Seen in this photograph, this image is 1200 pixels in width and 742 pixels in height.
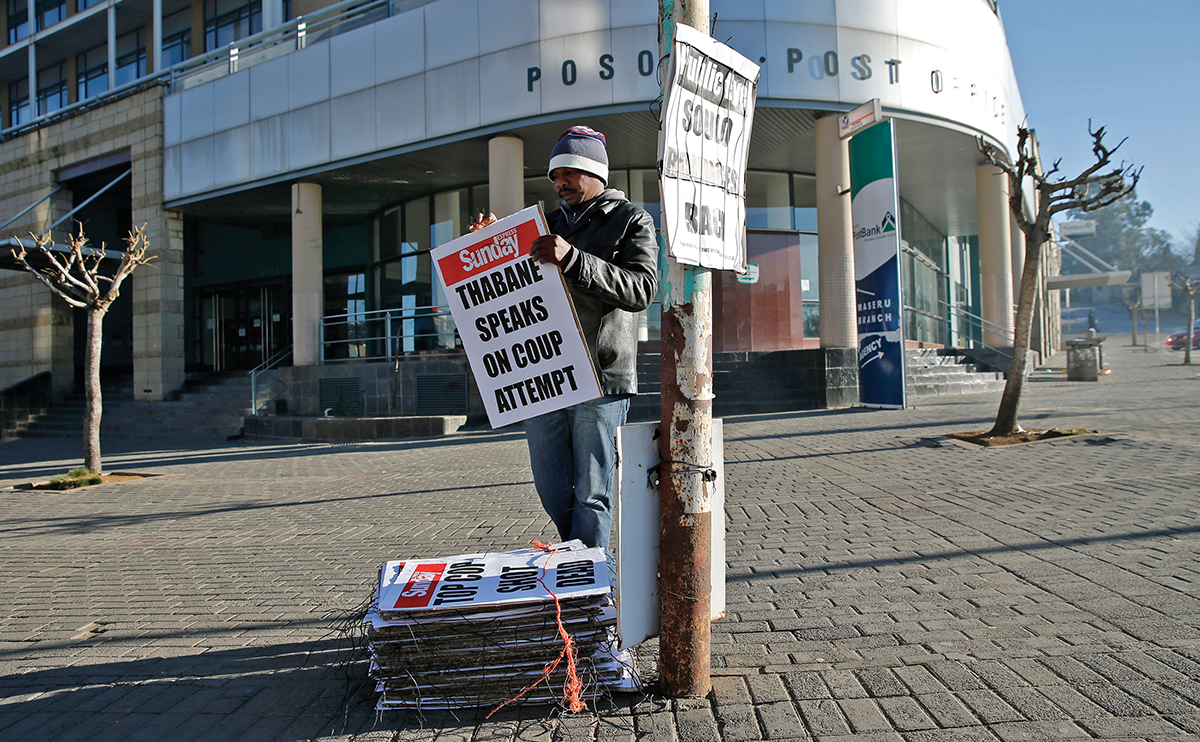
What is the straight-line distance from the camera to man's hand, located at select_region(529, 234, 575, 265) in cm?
256

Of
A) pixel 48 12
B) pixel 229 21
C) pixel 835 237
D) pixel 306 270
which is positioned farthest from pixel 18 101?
pixel 835 237

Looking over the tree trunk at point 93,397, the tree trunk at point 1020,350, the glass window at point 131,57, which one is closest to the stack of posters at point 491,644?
the tree trunk at point 1020,350

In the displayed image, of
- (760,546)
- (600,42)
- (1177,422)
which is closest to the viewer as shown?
(760,546)

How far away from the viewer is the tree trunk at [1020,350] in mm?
8859

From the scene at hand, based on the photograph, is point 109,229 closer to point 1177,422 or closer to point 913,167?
point 913,167

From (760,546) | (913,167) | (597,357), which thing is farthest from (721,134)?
(913,167)

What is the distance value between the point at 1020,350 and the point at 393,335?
14252 millimetres

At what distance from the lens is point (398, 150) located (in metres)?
16.2

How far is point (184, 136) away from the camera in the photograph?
19.4 m

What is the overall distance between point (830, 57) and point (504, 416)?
14.3m

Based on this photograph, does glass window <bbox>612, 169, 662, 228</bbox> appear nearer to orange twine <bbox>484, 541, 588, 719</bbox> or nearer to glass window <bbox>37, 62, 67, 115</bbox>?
orange twine <bbox>484, 541, 588, 719</bbox>

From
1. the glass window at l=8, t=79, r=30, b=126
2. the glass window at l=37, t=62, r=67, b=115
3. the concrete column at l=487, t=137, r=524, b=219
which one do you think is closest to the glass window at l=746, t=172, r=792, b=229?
the concrete column at l=487, t=137, r=524, b=219

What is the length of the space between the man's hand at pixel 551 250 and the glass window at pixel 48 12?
3208cm

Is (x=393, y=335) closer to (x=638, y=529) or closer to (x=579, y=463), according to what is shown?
(x=579, y=463)
